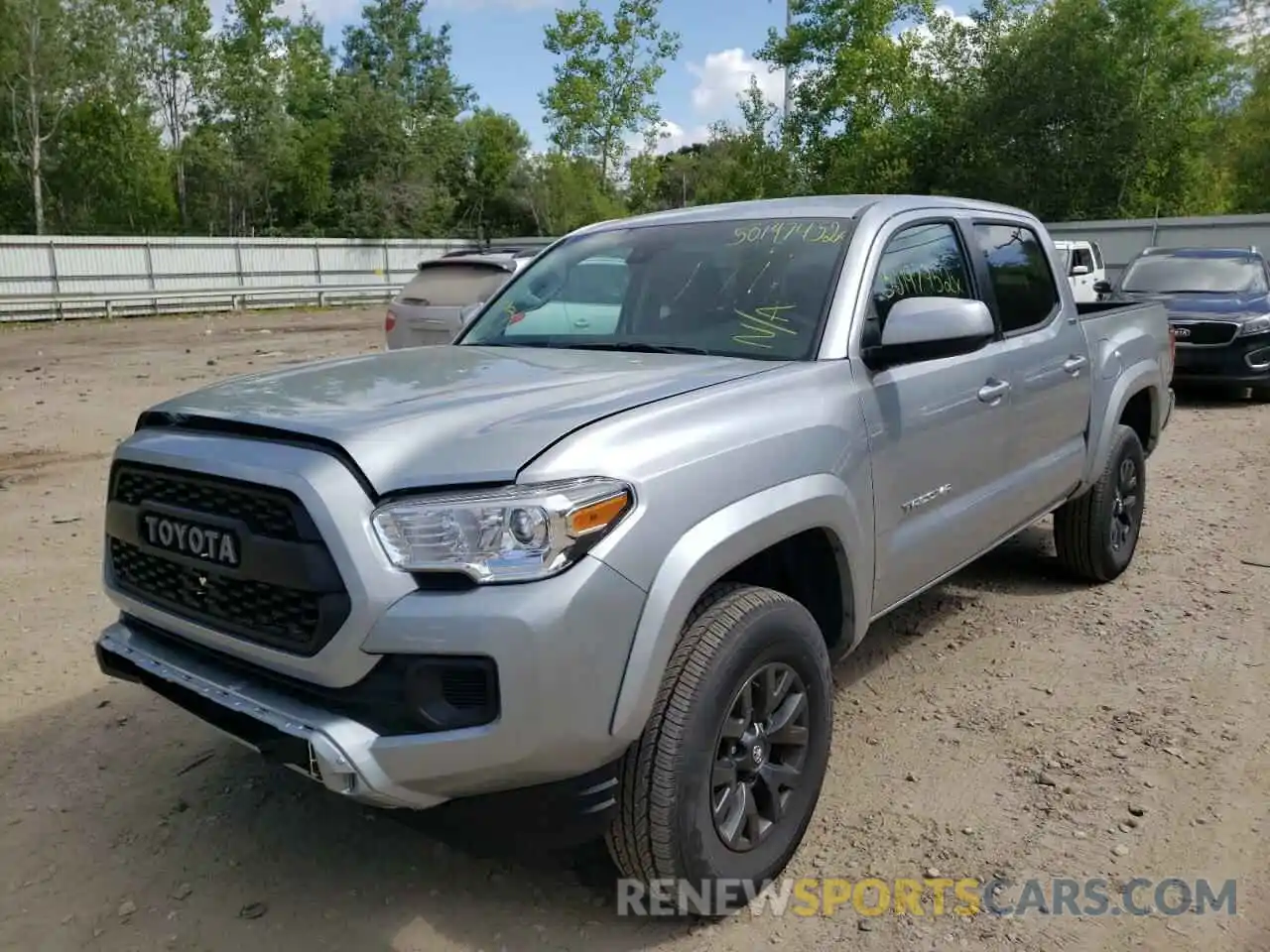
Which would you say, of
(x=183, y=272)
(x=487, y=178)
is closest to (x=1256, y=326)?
(x=183, y=272)

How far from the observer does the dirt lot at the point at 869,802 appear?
8.81 ft

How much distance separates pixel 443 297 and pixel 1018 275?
22.1ft

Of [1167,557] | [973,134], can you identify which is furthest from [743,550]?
[973,134]

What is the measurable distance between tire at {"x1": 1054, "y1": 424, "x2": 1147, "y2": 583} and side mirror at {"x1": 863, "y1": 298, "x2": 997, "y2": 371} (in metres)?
2.14

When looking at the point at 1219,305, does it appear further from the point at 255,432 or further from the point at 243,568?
the point at 243,568

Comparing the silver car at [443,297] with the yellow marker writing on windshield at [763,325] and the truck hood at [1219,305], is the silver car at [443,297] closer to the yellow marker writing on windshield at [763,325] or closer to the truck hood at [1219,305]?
the yellow marker writing on windshield at [763,325]

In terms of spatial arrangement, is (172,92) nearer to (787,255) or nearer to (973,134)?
(973,134)

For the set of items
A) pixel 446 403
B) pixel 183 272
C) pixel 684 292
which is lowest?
pixel 446 403

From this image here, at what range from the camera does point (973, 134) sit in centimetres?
2825

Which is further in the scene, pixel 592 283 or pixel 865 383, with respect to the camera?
pixel 592 283

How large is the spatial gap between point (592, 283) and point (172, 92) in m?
45.0

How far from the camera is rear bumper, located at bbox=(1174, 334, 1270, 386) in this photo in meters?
11.0

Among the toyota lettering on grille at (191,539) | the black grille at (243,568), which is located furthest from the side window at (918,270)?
the toyota lettering on grille at (191,539)

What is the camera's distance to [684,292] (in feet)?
11.9
